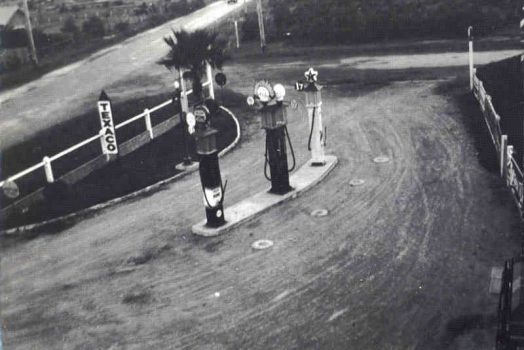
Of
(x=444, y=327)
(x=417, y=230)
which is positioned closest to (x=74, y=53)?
(x=417, y=230)

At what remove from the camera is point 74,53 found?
4012 cm

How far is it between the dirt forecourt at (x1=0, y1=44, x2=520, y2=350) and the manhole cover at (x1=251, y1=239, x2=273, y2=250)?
0.16 meters

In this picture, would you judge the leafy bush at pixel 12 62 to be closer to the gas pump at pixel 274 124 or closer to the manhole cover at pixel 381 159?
the manhole cover at pixel 381 159

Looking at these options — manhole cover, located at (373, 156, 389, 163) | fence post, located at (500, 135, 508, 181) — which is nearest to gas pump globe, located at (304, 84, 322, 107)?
manhole cover, located at (373, 156, 389, 163)

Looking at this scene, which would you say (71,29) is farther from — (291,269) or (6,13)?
(291,269)

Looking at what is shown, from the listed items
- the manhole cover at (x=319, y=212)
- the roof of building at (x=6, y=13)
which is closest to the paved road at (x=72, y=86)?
the roof of building at (x=6, y=13)

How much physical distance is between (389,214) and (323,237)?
172cm

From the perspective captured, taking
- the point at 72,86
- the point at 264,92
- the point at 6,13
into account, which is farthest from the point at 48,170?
the point at 6,13

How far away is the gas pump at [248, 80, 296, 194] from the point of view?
15258 mm

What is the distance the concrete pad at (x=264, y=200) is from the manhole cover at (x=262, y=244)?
97 centimetres

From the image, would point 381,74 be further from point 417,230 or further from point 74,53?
point 74,53

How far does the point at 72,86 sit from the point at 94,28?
66.4ft

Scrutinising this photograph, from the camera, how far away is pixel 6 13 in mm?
48594

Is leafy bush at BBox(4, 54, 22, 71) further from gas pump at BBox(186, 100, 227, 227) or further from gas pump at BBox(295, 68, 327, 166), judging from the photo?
gas pump at BBox(186, 100, 227, 227)
